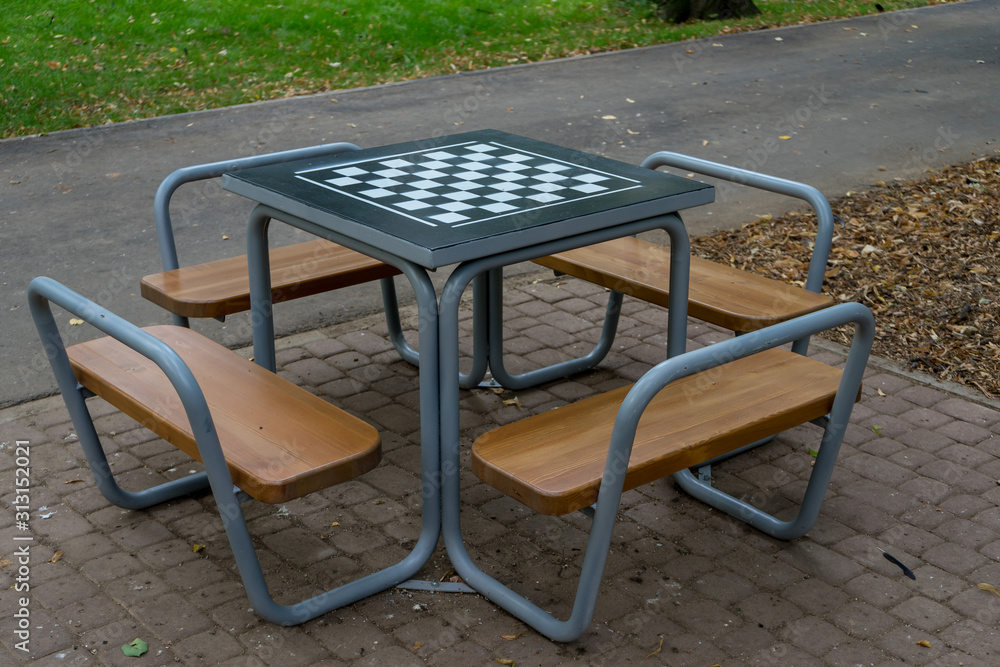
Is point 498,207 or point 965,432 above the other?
point 498,207

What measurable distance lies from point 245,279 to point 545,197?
1293 mm

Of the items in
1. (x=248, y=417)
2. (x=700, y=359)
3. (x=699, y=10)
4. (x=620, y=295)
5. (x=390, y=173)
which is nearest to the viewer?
Result: (x=700, y=359)

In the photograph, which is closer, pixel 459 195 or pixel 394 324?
pixel 459 195

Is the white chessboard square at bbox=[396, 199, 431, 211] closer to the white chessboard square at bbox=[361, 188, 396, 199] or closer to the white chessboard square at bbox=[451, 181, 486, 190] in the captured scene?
the white chessboard square at bbox=[361, 188, 396, 199]

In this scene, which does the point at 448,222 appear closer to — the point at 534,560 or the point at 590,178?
the point at 590,178

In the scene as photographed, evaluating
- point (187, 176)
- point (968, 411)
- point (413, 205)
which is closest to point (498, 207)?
point (413, 205)

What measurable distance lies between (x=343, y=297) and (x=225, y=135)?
3501mm

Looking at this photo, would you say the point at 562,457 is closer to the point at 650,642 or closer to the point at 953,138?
the point at 650,642

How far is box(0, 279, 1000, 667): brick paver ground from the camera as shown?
2945mm

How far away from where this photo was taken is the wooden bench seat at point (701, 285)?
12.1 ft

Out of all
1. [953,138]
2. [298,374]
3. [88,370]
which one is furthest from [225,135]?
[953,138]

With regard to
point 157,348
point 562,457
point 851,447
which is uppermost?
point 157,348

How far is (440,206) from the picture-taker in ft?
11.0

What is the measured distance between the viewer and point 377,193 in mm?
3484
